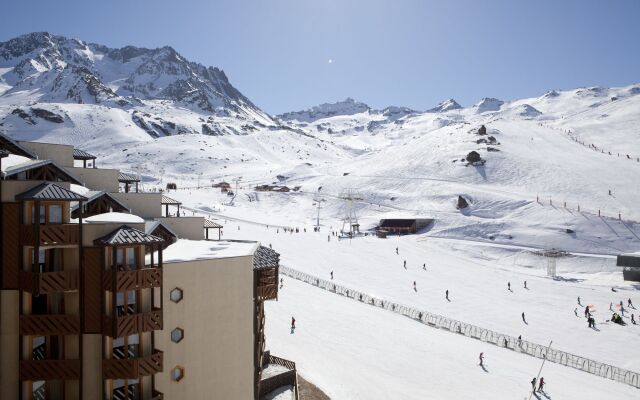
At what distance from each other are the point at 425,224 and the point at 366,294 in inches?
1619

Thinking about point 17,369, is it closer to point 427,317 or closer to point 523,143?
point 427,317

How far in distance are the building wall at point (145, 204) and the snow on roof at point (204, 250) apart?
4429 millimetres

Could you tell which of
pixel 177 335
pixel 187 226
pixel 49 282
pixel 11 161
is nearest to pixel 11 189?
pixel 49 282

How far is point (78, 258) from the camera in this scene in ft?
57.7

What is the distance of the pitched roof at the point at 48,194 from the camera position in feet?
54.1

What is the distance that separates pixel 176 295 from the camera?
802 inches

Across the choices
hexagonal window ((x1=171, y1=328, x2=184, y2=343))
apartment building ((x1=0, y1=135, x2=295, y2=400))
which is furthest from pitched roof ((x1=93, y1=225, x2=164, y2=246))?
hexagonal window ((x1=171, y1=328, x2=184, y2=343))

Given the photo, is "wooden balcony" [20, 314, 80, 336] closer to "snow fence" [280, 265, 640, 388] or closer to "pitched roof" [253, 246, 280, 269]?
"pitched roof" [253, 246, 280, 269]

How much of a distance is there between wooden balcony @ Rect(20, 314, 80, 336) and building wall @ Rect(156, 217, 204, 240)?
554 inches

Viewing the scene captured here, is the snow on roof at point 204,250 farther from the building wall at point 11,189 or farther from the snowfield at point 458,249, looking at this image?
the snowfield at point 458,249

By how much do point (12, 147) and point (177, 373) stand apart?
1407 cm

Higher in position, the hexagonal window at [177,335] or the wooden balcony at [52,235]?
the wooden balcony at [52,235]

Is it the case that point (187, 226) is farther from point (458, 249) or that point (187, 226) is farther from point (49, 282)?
point (458, 249)

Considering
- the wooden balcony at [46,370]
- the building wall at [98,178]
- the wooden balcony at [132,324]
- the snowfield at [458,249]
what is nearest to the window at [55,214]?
the wooden balcony at [132,324]
